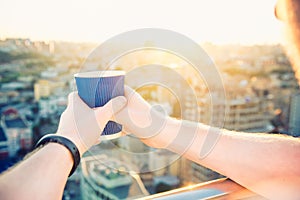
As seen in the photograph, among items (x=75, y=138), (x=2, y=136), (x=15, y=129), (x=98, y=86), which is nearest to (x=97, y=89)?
(x=98, y=86)

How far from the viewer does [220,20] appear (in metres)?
2.29

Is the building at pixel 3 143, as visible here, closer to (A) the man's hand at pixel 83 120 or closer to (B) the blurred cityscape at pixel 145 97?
(B) the blurred cityscape at pixel 145 97

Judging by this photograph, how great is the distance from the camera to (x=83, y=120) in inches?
18.2

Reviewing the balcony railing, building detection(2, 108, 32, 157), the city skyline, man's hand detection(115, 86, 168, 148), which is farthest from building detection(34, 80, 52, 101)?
the balcony railing

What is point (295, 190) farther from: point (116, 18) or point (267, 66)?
point (267, 66)

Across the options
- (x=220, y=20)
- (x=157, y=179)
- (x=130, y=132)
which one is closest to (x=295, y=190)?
(x=130, y=132)

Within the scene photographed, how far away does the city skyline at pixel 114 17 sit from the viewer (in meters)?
1.43

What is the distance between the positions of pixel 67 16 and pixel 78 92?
168cm

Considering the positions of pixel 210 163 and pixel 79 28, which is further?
pixel 79 28

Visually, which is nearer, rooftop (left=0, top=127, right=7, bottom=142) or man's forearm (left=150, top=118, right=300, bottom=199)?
man's forearm (left=150, top=118, right=300, bottom=199)

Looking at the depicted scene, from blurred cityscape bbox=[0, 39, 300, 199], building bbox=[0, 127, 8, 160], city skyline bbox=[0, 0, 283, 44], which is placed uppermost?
city skyline bbox=[0, 0, 283, 44]

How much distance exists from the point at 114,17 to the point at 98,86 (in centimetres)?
111

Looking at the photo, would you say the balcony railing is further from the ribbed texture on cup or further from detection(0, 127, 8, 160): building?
detection(0, 127, 8, 160): building

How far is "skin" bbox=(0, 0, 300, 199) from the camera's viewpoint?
0.38 m
